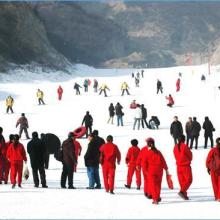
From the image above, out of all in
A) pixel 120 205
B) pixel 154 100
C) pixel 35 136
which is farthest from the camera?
pixel 154 100

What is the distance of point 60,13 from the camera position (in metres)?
146

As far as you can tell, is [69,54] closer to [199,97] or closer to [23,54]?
[23,54]

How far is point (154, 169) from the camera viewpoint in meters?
11.3

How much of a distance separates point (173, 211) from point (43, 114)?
2442 centimetres

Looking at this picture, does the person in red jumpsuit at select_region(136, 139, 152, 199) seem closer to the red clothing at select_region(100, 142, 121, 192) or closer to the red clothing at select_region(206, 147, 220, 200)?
the red clothing at select_region(100, 142, 121, 192)

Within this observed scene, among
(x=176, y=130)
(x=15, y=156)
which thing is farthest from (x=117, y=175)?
(x=176, y=130)

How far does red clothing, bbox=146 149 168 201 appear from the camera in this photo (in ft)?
36.7

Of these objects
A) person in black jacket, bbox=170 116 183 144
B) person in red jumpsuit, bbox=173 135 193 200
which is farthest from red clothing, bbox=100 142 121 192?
person in black jacket, bbox=170 116 183 144

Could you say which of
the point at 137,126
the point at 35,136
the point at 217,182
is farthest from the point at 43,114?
the point at 217,182

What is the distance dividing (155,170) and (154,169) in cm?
3

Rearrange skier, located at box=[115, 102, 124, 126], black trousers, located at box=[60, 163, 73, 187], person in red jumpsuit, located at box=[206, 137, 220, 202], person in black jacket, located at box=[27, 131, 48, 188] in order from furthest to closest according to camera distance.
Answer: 1. skier, located at box=[115, 102, 124, 126]
2. person in black jacket, located at box=[27, 131, 48, 188]
3. black trousers, located at box=[60, 163, 73, 187]
4. person in red jumpsuit, located at box=[206, 137, 220, 202]

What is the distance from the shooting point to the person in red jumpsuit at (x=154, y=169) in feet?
36.6

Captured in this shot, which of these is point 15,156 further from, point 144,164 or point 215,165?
point 215,165

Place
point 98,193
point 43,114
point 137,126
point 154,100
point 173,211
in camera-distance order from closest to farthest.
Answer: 1. point 173,211
2. point 98,193
3. point 137,126
4. point 43,114
5. point 154,100
